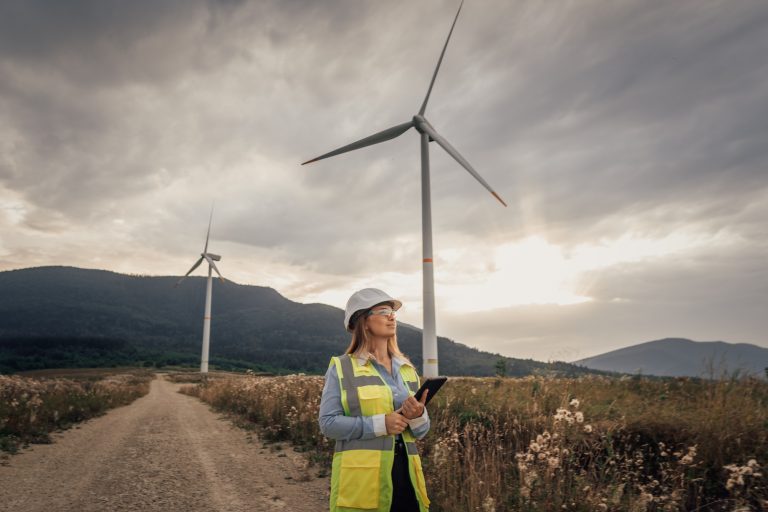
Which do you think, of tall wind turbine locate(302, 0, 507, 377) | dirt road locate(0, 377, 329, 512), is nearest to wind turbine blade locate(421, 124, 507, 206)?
tall wind turbine locate(302, 0, 507, 377)

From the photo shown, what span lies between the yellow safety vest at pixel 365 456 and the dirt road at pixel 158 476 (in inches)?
187

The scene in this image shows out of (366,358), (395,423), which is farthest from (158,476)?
(395,423)

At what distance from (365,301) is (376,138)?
23.7 m

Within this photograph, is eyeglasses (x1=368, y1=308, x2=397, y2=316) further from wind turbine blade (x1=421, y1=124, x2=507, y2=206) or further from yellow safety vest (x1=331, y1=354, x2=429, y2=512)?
wind turbine blade (x1=421, y1=124, x2=507, y2=206)

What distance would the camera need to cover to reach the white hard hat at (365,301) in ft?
13.1

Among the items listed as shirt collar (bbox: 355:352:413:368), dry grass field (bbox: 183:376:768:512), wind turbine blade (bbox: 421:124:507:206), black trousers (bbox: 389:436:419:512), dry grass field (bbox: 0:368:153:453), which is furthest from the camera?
wind turbine blade (bbox: 421:124:507:206)

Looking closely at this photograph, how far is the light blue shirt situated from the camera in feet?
11.7

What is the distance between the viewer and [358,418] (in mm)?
Answer: 3604

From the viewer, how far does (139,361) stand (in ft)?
605

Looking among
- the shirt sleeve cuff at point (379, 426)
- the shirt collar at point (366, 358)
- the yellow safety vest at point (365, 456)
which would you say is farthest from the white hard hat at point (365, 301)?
the shirt sleeve cuff at point (379, 426)

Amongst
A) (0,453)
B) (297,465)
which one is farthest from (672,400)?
(0,453)

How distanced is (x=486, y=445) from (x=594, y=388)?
547 centimetres

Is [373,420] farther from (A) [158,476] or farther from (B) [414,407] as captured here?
(A) [158,476]

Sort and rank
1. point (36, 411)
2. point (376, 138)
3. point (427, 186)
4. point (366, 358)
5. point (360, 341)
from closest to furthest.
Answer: point (366, 358) → point (360, 341) → point (36, 411) → point (427, 186) → point (376, 138)
